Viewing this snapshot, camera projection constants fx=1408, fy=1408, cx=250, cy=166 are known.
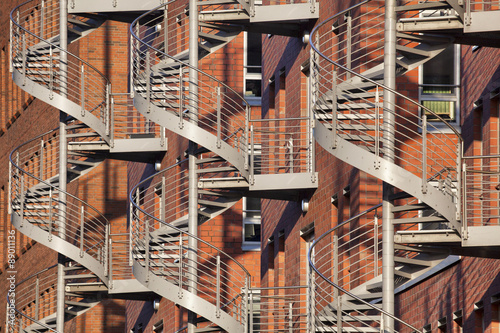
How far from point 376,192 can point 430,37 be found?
15.4ft

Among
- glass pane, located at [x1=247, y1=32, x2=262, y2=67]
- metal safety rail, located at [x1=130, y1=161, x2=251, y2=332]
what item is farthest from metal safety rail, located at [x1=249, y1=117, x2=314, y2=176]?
glass pane, located at [x1=247, y1=32, x2=262, y2=67]

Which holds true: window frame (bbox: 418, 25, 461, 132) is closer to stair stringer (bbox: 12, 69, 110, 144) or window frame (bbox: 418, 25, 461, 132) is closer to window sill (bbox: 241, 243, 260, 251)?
stair stringer (bbox: 12, 69, 110, 144)

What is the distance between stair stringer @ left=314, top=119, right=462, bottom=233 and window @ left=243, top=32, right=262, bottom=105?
14.6 metres

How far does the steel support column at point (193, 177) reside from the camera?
2397 centimetres

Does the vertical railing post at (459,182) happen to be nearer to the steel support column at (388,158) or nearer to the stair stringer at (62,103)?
the steel support column at (388,158)

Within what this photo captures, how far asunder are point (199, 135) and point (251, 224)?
8044 millimetres

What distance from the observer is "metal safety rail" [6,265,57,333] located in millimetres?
30688

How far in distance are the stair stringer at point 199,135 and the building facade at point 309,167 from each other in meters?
0.03

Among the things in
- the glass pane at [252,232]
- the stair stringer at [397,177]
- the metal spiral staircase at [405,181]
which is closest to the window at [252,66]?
the glass pane at [252,232]

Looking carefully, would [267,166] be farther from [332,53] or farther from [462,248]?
[462,248]

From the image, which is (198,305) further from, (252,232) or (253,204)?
(253,204)

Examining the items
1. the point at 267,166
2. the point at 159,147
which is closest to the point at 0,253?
the point at 159,147

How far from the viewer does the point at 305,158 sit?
2542 centimetres

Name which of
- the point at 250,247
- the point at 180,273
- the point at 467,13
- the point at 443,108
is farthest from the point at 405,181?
the point at 250,247
